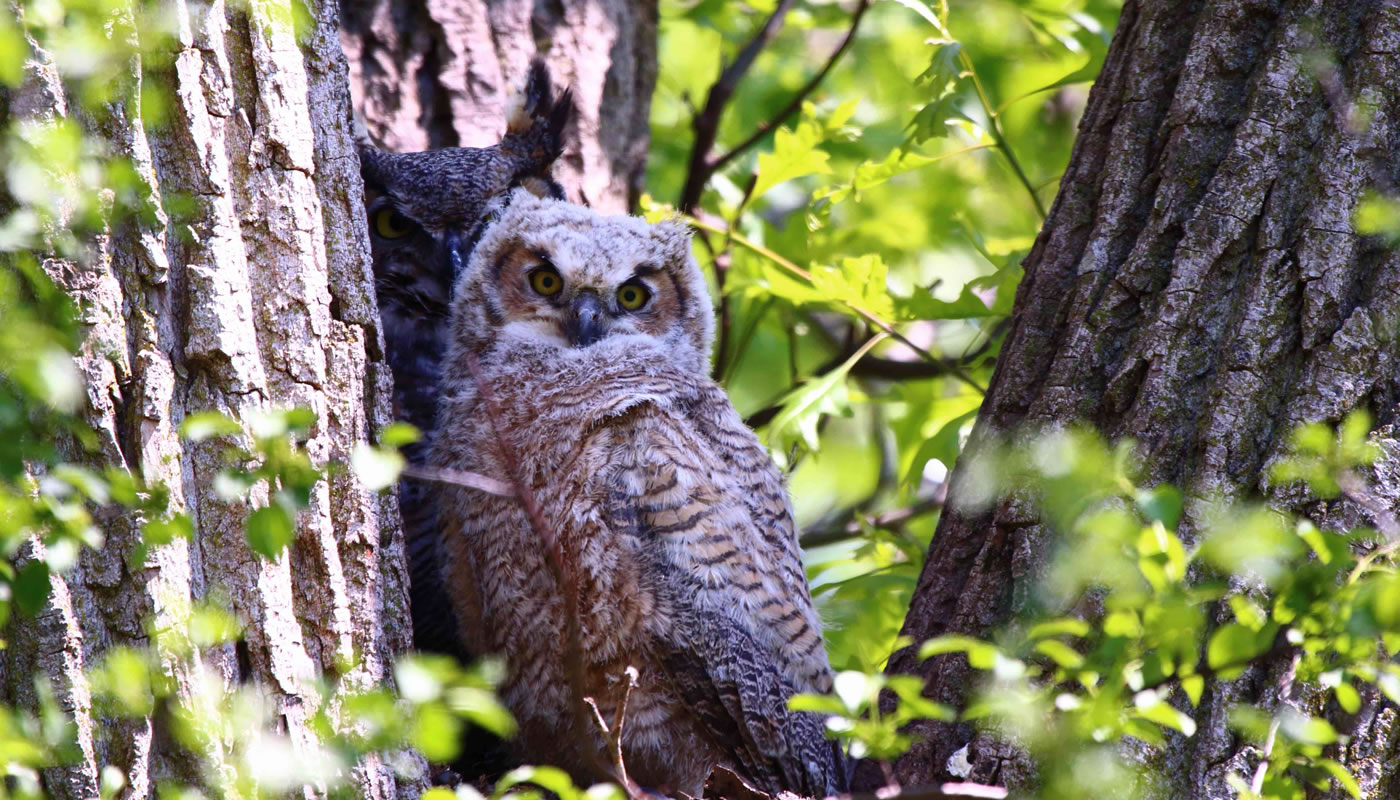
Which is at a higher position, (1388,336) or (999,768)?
(1388,336)

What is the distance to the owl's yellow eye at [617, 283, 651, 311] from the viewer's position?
105 inches

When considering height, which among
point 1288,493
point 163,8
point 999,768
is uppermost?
point 163,8

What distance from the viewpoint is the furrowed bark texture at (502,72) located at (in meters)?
3.33

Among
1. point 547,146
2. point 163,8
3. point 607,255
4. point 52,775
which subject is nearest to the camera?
point 52,775

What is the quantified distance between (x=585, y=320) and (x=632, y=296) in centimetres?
19

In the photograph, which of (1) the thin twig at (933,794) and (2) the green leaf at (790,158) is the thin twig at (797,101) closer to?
(2) the green leaf at (790,158)

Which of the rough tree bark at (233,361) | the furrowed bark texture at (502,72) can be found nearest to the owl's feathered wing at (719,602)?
the rough tree bark at (233,361)

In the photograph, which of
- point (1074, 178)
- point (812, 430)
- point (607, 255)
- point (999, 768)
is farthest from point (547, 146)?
point (999, 768)

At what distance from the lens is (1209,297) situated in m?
1.92

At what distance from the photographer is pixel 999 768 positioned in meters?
1.80

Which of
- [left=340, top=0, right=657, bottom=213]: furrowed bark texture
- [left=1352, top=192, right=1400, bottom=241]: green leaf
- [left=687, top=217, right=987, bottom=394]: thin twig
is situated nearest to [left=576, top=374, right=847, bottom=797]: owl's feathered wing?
[left=687, top=217, right=987, bottom=394]: thin twig

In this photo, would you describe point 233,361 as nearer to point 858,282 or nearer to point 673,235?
point 673,235

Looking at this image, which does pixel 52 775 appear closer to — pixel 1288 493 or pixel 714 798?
pixel 714 798

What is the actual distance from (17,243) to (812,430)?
5.52 feet
